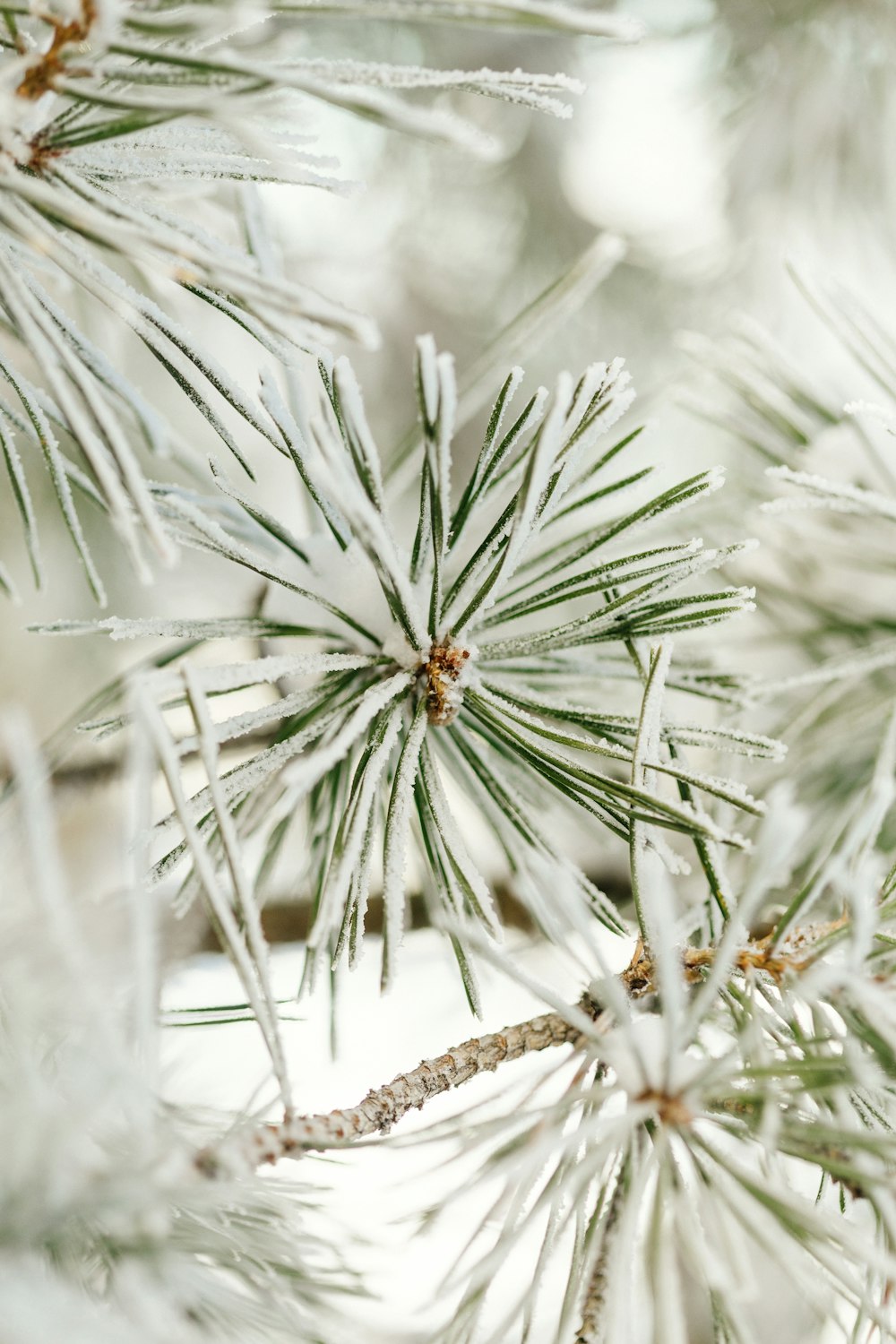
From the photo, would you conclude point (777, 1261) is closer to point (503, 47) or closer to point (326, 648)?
point (326, 648)

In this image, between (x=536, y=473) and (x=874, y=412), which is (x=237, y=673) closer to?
(x=536, y=473)

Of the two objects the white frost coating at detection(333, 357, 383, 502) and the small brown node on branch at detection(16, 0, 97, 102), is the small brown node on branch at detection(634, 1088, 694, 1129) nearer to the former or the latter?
the white frost coating at detection(333, 357, 383, 502)

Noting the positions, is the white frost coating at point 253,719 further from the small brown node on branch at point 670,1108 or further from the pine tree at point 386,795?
the small brown node on branch at point 670,1108

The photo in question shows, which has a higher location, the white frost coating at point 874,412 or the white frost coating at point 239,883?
the white frost coating at point 874,412

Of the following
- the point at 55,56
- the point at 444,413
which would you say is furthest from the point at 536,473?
the point at 55,56

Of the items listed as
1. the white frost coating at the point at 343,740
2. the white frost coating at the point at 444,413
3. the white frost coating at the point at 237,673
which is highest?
the white frost coating at the point at 444,413

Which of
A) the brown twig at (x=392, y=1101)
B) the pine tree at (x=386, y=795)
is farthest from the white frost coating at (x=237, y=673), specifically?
the brown twig at (x=392, y=1101)
